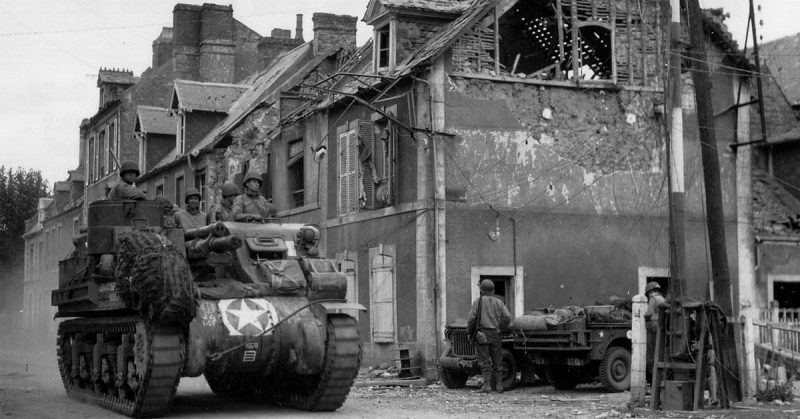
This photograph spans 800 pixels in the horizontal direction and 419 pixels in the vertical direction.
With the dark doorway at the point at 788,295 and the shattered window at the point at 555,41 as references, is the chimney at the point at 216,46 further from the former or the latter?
the dark doorway at the point at 788,295

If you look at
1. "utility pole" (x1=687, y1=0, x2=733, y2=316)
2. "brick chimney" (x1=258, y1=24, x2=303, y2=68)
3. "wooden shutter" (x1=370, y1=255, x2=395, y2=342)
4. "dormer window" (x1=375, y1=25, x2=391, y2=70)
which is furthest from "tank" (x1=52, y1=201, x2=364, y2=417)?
"brick chimney" (x1=258, y1=24, x2=303, y2=68)

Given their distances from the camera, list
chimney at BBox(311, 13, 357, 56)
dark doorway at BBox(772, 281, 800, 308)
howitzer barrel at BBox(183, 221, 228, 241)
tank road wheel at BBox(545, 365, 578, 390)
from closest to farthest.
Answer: howitzer barrel at BBox(183, 221, 228, 241) < tank road wheel at BBox(545, 365, 578, 390) < dark doorway at BBox(772, 281, 800, 308) < chimney at BBox(311, 13, 357, 56)

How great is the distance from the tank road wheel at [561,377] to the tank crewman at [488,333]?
103 cm

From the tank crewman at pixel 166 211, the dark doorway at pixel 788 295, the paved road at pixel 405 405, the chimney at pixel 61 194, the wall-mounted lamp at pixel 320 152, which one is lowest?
the paved road at pixel 405 405

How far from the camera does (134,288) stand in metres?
13.8

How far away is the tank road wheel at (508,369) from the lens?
18.6 meters

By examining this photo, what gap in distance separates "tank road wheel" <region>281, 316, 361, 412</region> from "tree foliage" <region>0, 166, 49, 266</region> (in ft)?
186

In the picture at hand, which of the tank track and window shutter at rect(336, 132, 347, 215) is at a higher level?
window shutter at rect(336, 132, 347, 215)

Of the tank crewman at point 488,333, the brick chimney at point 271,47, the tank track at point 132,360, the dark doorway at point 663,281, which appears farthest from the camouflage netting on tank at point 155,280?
the brick chimney at point 271,47

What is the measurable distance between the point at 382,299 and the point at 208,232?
9.07 meters

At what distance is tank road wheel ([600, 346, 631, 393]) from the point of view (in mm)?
17875

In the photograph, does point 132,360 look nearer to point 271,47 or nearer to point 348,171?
point 348,171

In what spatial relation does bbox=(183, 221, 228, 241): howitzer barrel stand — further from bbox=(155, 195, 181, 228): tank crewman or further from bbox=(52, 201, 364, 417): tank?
bbox=(155, 195, 181, 228): tank crewman

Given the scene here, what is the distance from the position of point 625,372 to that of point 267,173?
1476 cm
